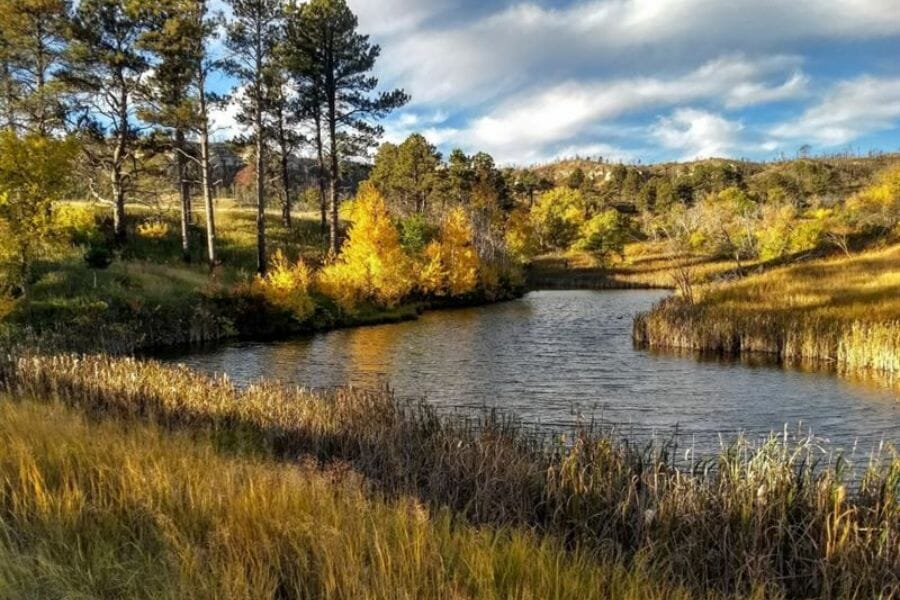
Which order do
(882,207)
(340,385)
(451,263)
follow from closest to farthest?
(340,385) → (451,263) → (882,207)

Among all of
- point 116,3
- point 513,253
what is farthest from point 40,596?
point 513,253

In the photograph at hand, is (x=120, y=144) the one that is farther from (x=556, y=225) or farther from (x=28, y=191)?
(x=556, y=225)

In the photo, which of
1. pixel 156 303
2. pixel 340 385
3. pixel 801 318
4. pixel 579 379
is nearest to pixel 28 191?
pixel 156 303

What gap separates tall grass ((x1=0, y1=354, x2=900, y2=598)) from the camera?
5.30 meters

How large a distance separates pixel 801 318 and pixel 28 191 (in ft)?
86.6

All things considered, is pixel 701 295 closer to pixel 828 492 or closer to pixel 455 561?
pixel 828 492

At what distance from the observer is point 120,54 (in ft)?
100

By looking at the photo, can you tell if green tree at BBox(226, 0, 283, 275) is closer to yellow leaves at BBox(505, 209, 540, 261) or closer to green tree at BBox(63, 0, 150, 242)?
green tree at BBox(63, 0, 150, 242)

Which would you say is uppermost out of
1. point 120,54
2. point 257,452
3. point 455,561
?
point 120,54

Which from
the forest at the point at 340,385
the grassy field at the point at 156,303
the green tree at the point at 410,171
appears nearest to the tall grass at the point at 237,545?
the forest at the point at 340,385

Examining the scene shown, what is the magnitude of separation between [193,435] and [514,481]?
4.70 meters

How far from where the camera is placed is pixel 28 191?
747 inches

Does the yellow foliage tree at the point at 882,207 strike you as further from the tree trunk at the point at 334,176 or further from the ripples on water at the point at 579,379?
the tree trunk at the point at 334,176

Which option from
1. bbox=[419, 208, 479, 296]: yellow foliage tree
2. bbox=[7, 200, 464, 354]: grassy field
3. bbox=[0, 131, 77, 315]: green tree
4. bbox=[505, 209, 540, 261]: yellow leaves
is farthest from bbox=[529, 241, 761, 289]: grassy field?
bbox=[0, 131, 77, 315]: green tree
